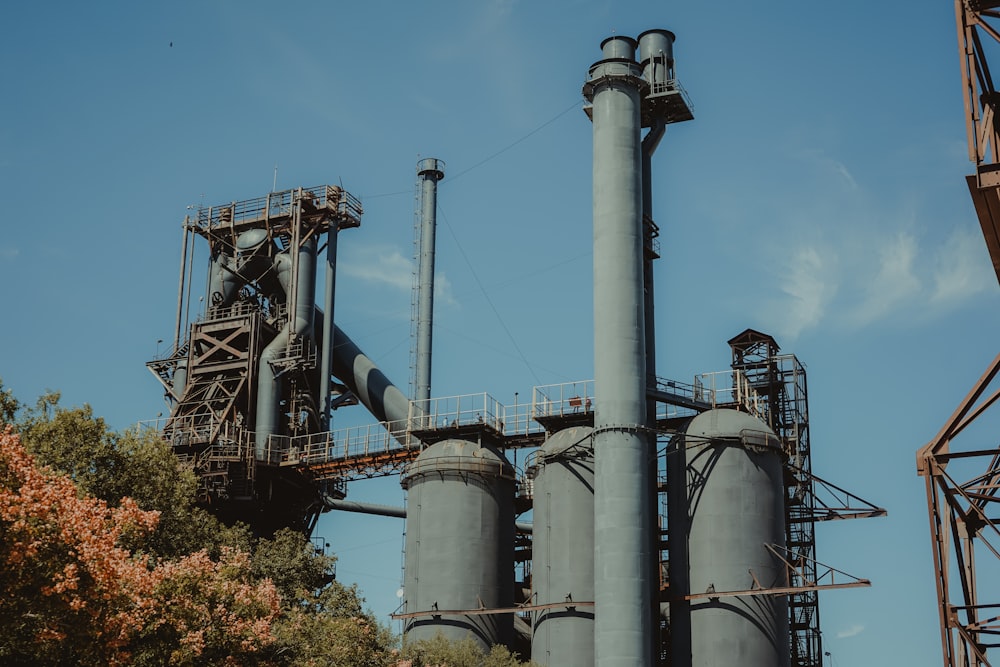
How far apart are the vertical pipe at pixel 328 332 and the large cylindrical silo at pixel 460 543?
30.9 ft

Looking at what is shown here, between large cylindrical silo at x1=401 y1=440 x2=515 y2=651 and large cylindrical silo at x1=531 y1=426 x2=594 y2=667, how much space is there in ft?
8.91

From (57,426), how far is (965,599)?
31.3 metres

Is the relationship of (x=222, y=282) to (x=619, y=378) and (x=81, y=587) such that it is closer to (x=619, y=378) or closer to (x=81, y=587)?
(x=619, y=378)

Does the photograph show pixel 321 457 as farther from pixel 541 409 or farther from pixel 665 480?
pixel 665 480

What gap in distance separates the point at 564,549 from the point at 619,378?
8.58 m

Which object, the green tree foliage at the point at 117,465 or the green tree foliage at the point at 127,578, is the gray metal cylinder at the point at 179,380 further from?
the green tree foliage at the point at 117,465

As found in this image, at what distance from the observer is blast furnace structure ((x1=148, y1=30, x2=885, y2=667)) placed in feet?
181

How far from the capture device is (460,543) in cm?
6191

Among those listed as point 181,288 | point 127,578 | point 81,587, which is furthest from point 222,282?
point 81,587

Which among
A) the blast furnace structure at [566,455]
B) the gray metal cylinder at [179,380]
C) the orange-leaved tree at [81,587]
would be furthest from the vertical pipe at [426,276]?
the orange-leaved tree at [81,587]

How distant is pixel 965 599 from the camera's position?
2434 cm

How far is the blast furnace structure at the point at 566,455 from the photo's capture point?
55062mm

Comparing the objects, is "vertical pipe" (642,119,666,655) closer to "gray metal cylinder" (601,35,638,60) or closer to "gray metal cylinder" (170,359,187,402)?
"gray metal cylinder" (601,35,638,60)

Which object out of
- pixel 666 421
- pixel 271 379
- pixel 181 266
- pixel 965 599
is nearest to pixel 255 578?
pixel 271 379
